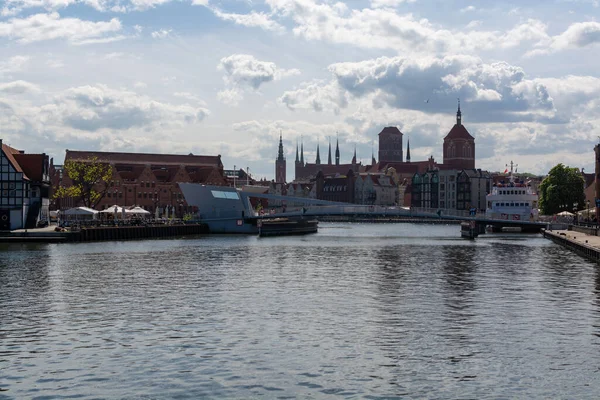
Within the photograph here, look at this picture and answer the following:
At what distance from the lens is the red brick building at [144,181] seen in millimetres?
180000

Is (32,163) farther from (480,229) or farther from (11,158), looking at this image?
(480,229)

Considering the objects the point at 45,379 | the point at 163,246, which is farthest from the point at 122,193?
the point at 45,379

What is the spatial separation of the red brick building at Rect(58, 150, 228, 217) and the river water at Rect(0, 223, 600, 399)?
122 metres

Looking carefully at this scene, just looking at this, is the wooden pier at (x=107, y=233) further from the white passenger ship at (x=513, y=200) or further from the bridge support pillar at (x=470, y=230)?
the white passenger ship at (x=513, y=200)

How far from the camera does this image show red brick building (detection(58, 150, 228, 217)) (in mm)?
180000

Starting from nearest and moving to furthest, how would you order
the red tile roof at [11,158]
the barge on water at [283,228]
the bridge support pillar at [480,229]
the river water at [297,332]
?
the river water at [297,332] → the red tile roof at [11,158] → the bridge support pillar at [480,229] → the barge on water at [283,228]

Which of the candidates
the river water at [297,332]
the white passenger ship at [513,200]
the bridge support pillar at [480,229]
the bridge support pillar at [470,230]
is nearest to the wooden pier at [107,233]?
the river water at [297,332]

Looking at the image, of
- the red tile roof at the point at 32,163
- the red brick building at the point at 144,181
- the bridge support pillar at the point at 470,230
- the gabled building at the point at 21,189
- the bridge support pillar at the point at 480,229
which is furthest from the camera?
the red brick building at the point at 144,181

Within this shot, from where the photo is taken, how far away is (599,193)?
113 meters

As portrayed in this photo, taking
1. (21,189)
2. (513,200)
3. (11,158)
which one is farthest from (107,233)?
(513,200)

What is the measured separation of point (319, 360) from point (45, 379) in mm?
7998

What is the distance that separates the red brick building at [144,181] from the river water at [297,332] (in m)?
122

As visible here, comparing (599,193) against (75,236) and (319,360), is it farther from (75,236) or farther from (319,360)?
(319,360)

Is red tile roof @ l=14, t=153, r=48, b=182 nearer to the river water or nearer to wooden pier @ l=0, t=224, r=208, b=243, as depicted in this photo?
wooden pier @ l=0, t=224, r=208, b=243
